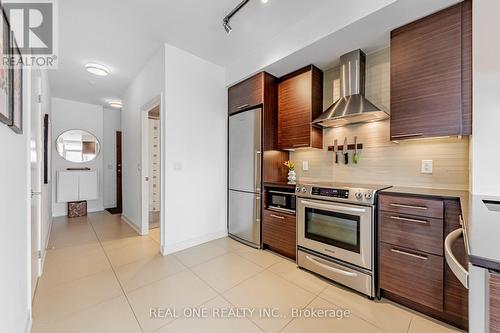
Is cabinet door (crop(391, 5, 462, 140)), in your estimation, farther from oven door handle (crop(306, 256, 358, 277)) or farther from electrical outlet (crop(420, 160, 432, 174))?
oven door handle (crop(306, 256, 358, 277))

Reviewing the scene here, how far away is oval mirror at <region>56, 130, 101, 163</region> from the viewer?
15.6 feet

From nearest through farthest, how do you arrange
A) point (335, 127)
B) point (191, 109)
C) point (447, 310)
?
point (447, 310), point (335, 127), point (191, 109)

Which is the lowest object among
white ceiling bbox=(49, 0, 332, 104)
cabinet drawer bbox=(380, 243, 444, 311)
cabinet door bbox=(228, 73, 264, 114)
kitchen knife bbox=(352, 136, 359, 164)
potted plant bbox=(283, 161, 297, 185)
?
cabinet drawer bbox=(380, 243, 444, 311)

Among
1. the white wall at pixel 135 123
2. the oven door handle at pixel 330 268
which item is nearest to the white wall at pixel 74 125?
the white wall at pixel 135 123

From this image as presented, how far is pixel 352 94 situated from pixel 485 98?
1058 mm

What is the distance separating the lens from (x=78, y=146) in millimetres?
4930

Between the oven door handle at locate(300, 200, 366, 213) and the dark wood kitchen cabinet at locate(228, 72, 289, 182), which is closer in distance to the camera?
the oven door handle at locate(300, 200, 366, 213)

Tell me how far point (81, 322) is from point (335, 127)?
3.10m

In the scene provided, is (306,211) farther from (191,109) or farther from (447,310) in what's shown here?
(191,109)

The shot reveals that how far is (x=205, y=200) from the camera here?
3100 millimetres

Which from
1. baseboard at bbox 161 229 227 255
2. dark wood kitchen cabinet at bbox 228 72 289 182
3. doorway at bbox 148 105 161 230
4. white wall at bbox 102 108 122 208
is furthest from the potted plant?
white wall at bbox 102 108 122 208

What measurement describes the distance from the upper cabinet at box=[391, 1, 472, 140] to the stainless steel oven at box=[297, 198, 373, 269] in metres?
0.85

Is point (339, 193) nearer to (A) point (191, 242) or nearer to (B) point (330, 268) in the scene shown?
(B) point (330, 268)

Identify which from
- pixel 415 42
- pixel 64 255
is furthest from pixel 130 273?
pixel 415 42
